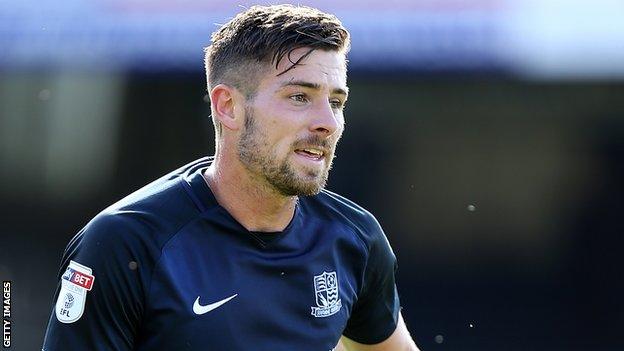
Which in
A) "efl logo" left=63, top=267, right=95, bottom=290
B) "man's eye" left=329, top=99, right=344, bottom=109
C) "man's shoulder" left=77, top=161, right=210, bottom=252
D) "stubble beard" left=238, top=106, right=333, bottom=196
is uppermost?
"man's eye" left=329, top=99, right=344, bottom=109

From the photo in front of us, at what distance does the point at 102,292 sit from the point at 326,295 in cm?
61

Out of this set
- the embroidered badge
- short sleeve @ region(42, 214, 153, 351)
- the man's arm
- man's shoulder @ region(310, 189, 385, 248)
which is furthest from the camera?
the man's arm

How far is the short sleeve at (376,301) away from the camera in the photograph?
3018mm

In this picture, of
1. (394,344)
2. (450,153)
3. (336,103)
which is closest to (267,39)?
(336,103)

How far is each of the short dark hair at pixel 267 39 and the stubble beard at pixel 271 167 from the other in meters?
0.10

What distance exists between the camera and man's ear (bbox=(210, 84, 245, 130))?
2785mm

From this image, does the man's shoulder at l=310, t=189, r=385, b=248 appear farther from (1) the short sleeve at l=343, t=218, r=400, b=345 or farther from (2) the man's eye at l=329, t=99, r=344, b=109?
(2) the man's eye at l=329, t=99, r=344, b=109

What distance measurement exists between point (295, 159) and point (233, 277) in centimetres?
32

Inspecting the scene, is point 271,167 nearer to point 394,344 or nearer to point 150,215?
point 150,215

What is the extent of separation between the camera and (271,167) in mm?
2717

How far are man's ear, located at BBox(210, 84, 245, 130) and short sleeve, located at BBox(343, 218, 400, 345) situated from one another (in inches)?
20.3

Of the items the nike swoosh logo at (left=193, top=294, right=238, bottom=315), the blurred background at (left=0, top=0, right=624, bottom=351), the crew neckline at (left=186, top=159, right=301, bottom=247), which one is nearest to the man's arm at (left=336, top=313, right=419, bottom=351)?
the crew neckline at (left=186, top=159, right=301, bottom=247)

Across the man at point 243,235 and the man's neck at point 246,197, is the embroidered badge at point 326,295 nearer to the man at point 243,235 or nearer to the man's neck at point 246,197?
the man at point 243,235

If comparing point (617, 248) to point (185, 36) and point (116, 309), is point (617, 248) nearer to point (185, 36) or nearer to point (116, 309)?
point (185, 36)
